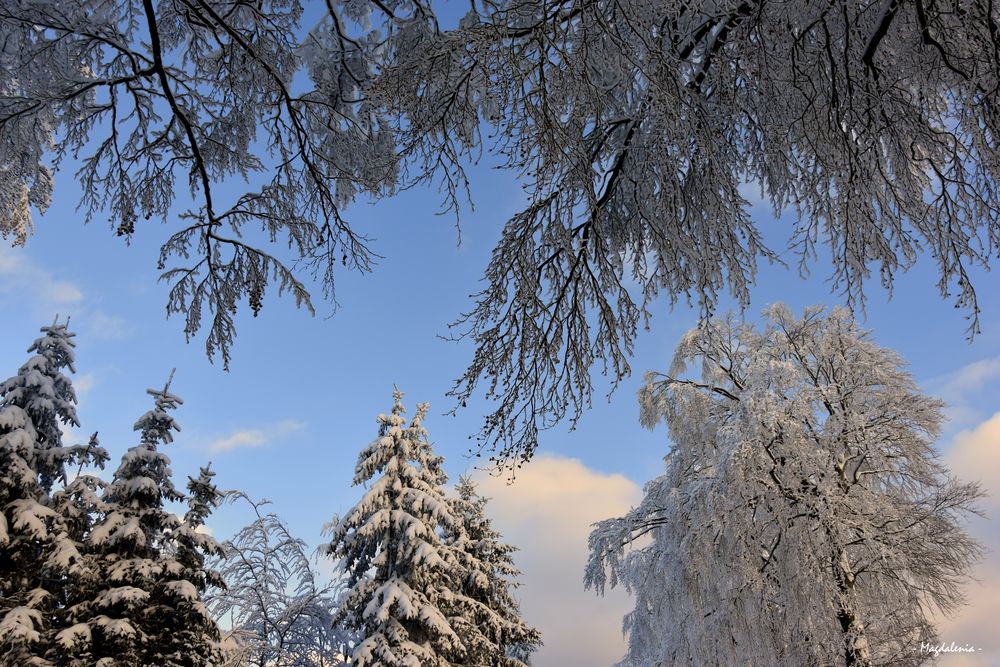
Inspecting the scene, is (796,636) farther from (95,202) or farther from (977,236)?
(95,202)

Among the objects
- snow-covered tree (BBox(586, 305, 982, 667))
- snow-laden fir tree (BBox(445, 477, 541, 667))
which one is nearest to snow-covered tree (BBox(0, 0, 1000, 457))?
snow-covered tree (BBox(586, 305, 982, 667))

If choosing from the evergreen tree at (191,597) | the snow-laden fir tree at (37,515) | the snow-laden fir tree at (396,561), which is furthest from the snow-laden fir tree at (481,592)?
the snow-laden fir tree at (37,515)

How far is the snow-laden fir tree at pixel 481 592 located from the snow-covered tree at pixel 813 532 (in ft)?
18.1

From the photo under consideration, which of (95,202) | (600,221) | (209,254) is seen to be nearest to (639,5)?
(600,221)

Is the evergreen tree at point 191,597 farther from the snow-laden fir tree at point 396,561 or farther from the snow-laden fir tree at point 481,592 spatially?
the snow-laden fir tree at point 481,592

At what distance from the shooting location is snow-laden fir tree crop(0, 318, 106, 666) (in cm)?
1041

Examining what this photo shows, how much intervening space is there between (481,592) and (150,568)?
9.62m

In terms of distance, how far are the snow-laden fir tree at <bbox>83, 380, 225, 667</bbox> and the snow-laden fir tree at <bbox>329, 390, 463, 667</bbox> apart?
2999 mm

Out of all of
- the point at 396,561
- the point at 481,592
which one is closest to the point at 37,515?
the point at 396,561

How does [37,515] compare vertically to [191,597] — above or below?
above

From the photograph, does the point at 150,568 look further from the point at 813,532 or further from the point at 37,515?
the point at 813,532

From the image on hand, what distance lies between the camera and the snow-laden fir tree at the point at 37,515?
10414mm

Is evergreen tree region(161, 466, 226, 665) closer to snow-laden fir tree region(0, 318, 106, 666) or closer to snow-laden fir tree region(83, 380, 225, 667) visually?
snow-laden fir tree region(83, 380, 225, 667)

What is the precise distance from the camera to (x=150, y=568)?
457 inches
